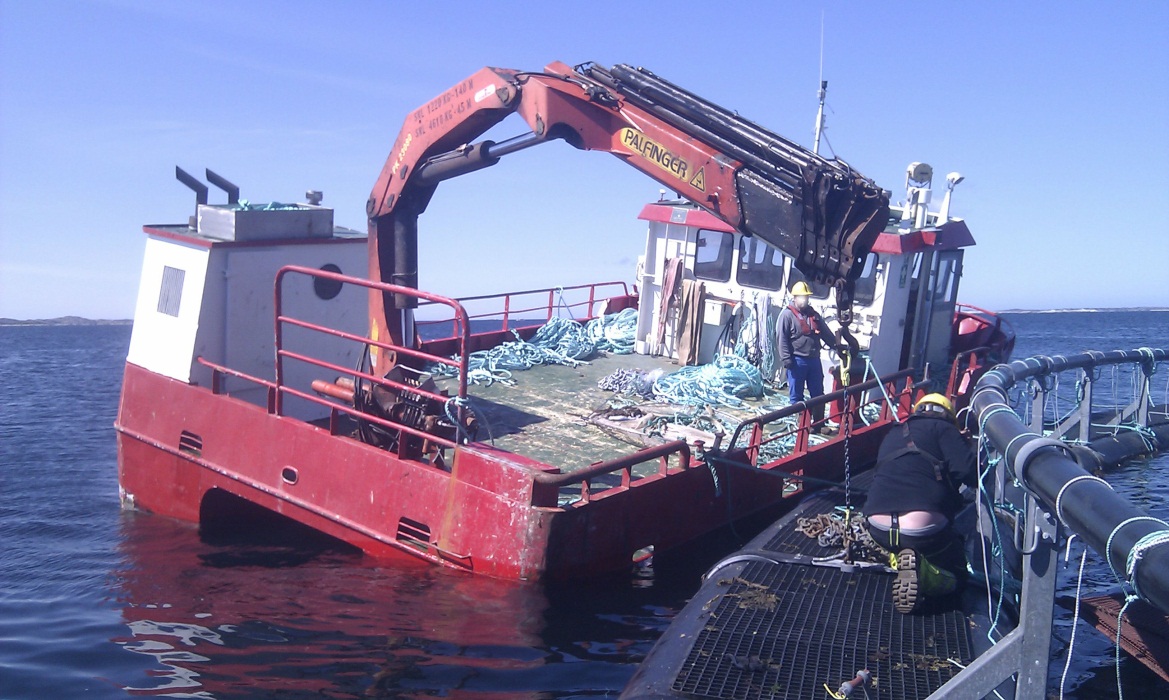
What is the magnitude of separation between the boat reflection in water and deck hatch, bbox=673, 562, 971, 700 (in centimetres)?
109

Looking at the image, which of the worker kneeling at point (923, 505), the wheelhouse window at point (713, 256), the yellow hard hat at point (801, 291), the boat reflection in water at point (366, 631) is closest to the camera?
the worker kneeling at point (923, 505)

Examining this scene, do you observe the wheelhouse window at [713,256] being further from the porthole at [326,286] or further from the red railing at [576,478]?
the red railing at [576,478]

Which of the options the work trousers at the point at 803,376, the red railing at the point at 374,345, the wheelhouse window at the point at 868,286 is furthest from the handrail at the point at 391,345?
the wheelhouse window at the point at 868,286

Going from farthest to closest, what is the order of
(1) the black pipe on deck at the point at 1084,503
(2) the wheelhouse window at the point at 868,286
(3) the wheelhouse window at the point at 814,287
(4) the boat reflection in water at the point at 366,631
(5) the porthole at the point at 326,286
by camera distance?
(3) the wheelhouse window at the point at 814,287, (2) the wheelhouse window at the point at 868,286, (5) the porthole at the point at 326,286, (4) the boat reflection in water at the point at 366,631, (1) the black pipe on deck at the point at 1084,503

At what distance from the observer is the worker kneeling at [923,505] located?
16.6 ft

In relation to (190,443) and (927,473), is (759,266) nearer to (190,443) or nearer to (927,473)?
(927,473)

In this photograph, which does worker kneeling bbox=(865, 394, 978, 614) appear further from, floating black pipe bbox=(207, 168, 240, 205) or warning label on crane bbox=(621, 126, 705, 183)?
floating black pipe bbox=(207, 168, 240, 205)

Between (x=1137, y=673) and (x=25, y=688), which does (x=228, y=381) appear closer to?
(x=25, y=688)

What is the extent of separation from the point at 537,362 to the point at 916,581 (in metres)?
7.58

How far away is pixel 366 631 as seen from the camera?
6301mm

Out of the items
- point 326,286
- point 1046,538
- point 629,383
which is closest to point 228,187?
point 326,286

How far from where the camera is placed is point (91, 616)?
7062 mm

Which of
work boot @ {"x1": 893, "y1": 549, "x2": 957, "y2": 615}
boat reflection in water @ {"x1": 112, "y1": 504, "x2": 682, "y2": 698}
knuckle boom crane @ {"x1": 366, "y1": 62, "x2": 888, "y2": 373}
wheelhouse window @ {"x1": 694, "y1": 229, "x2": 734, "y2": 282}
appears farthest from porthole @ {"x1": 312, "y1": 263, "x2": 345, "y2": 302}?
work boot @ {"x1": 893, "y1": 549, "x2": 957, "y2": 615}

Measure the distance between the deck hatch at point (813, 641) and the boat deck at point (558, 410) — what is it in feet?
8.78
